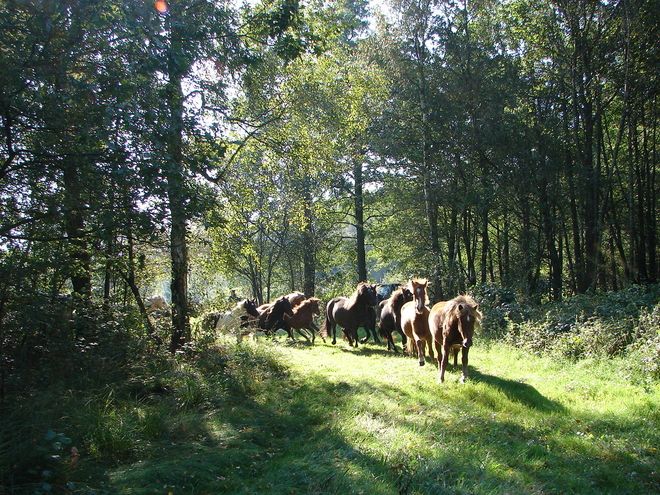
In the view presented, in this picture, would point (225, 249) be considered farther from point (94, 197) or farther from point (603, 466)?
point (603, 466)

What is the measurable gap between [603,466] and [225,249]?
28.7ft

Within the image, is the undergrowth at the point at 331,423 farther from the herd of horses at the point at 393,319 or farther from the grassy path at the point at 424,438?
the herd of horses at the point at 393,319

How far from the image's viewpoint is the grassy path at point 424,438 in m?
4.41

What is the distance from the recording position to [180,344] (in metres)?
9.39

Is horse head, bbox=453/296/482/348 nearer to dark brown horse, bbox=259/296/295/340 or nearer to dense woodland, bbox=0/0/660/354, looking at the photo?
dense woodland, bbox=0/0/660/354

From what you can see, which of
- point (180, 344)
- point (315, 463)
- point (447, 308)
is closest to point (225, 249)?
point (180, 344)

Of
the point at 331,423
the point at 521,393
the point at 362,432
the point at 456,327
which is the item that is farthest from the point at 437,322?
the point at 362,432

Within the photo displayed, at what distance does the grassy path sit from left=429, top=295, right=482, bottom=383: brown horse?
0.54 meters

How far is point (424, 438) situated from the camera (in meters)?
5.77

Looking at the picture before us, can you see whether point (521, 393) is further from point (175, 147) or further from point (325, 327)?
point (325, 327)

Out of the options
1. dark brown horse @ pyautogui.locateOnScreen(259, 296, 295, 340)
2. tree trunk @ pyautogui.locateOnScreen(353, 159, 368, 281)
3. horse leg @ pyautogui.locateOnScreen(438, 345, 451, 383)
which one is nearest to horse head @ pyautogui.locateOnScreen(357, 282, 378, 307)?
dark brown horse @ pyautogui.locateOnScreen(259, 296, 295, 340)

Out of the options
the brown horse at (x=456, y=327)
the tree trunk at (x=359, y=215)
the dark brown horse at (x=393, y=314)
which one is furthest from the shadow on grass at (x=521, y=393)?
the tree trunk at (x=359, y=215)

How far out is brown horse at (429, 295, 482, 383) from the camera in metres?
8.43

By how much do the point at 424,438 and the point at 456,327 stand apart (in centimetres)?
343
